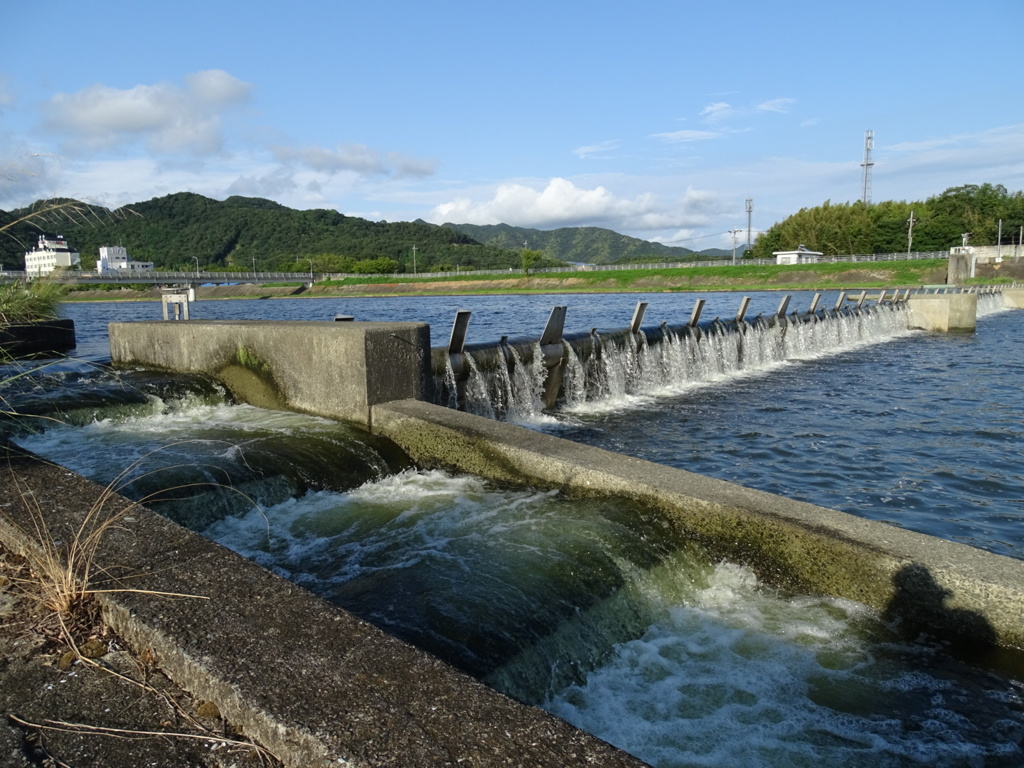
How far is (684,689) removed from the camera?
3.35 metres

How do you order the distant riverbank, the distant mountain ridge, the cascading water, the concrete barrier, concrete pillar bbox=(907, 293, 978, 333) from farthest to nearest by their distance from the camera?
1. the distant mountain ridge
2. the distant riverbank
3. the concrete barrier
4. concrete pillar bbox=(907, 293, 978, 333)
5. the cascading water

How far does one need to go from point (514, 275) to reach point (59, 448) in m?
98.2

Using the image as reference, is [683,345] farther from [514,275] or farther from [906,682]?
[514,275]

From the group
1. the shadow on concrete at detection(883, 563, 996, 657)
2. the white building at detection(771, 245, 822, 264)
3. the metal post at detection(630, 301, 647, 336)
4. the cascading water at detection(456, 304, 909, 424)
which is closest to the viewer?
the shadow on concrete at detection(883, 563, 996, 657)

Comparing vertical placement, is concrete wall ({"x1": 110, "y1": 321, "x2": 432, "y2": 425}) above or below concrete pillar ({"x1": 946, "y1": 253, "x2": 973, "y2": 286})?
below

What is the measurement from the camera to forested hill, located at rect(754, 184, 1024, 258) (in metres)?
93.9

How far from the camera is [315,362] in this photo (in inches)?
299

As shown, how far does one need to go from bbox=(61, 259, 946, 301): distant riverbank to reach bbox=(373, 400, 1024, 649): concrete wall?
67965 mm

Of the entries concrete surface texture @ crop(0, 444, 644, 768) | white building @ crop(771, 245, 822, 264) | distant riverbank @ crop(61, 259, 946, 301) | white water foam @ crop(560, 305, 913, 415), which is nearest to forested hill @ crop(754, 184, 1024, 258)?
white building @ crop(771, 245, 822, 264)

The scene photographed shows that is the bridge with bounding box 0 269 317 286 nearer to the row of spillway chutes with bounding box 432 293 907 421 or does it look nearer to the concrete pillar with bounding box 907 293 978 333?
the row of spillway chutes with bounding box 432 293 907 421

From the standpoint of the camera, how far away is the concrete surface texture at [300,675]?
1854 mm

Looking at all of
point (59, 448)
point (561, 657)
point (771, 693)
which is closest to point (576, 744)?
point (561, 657)

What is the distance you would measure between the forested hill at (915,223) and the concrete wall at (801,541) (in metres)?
103

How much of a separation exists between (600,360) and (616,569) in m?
9.13
